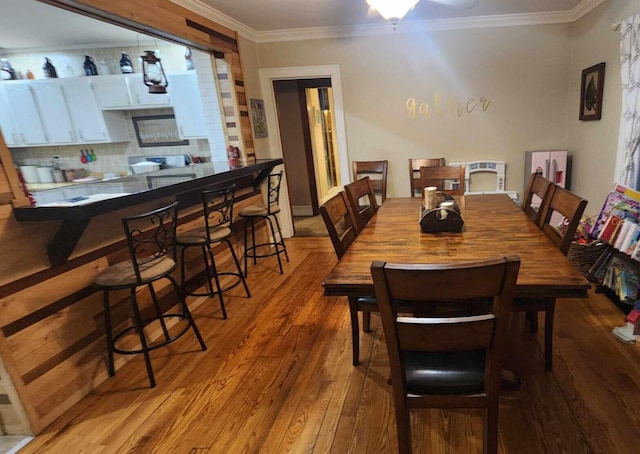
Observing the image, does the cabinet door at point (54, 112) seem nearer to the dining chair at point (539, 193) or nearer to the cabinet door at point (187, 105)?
the cabinet door at point (187, 105)

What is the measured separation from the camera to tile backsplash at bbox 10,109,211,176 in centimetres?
446

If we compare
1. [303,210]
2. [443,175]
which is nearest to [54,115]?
[303,210]

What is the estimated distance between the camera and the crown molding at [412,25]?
3471 mm

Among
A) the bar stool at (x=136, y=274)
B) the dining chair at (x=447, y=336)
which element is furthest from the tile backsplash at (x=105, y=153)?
the dining chair at (x=447, y=336)

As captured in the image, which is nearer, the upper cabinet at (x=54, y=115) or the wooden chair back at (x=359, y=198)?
the wooden chair back at (x=359, y=198)

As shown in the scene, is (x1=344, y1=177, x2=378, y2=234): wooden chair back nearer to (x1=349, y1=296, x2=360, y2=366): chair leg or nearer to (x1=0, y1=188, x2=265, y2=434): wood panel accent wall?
(x1=349, y1=296, x2=360, y2=366): chair leg

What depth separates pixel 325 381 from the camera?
6.19 ft

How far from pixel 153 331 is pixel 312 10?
9.77 feet

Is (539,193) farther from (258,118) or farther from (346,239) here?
(258,118)

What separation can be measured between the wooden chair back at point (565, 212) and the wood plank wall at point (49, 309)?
95.3 inches

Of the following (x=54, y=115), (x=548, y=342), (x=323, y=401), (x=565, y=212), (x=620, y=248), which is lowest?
(x=323, y=401)

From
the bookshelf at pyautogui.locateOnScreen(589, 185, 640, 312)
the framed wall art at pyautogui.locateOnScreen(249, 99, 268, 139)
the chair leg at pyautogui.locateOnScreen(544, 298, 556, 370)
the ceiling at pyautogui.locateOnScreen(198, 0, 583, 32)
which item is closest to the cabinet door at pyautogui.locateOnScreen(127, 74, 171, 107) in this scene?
the framed wall art at pyautogui.locateOnScreen(249, 99, 268, 139)

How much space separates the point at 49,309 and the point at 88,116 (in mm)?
3288

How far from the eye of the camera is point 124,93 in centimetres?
407
